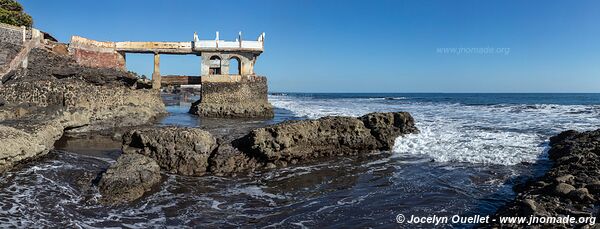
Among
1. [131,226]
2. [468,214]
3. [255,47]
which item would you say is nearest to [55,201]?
[131,226]

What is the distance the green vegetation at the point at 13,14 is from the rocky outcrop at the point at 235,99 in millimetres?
10425

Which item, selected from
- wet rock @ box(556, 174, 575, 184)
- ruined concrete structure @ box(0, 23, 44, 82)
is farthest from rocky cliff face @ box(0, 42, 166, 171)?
wet rock @ box(556, 174, 575, 184)

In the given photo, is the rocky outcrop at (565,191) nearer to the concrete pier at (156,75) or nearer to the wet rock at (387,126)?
the wet rock at (387,126)

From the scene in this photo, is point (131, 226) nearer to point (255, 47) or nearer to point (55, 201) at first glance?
point (55, 201)

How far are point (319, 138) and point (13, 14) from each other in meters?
21.1

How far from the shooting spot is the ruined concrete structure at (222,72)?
23.6 m

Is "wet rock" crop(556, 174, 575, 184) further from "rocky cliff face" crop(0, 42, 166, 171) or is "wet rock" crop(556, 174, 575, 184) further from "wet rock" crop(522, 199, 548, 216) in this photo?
"rocky cliff face" crop(0, 42, 166, 171)

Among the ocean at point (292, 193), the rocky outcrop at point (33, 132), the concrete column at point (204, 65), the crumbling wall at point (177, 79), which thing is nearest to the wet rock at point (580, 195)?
the ocean at point (292, 193)

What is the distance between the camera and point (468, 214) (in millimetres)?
6137

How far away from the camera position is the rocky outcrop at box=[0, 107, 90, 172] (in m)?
7.95

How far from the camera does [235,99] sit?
24359mm

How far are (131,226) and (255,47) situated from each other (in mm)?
19934

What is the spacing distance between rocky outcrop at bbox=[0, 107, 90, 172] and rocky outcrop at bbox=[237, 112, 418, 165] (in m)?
4.47

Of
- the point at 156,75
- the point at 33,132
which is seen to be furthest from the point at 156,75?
the point at 33,132
